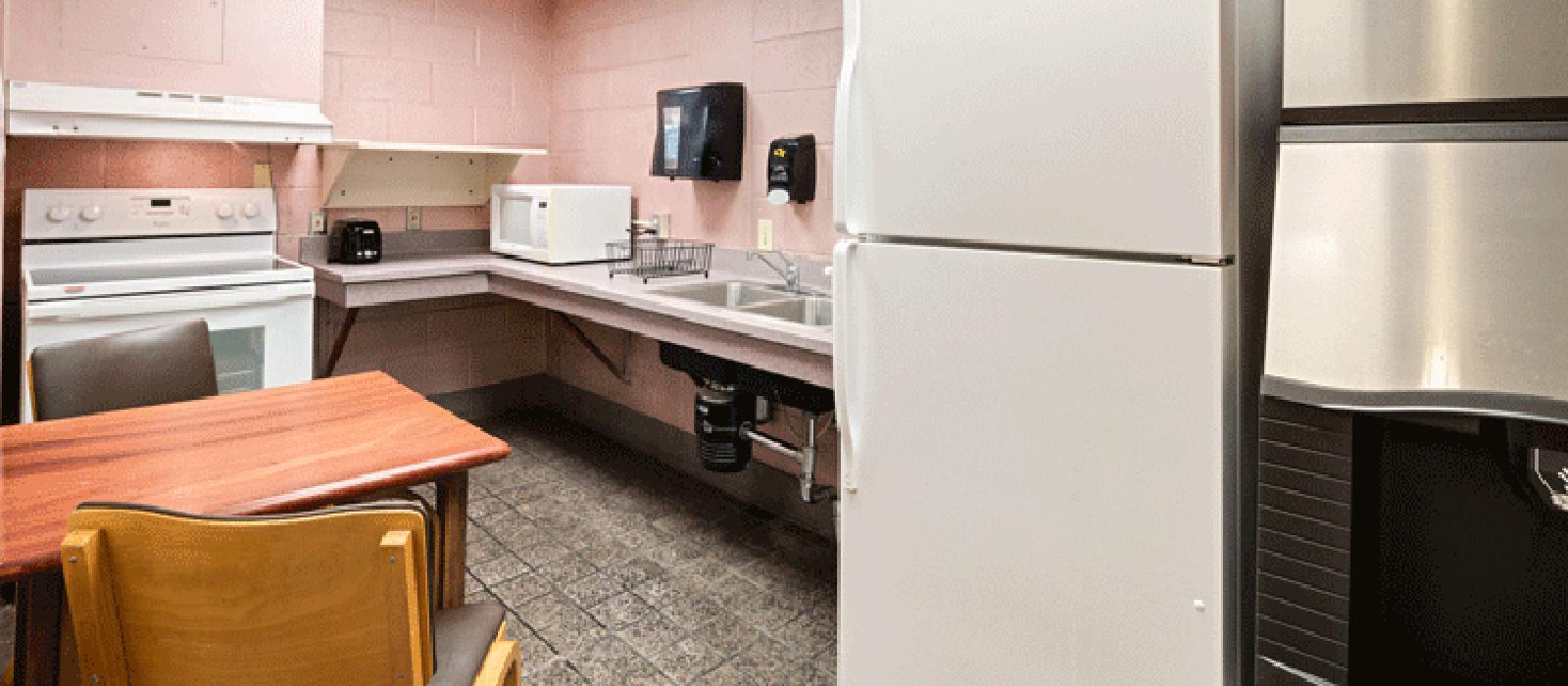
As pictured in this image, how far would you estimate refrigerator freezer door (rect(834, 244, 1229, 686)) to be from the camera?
130 cm

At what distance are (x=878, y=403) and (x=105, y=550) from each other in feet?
4.05

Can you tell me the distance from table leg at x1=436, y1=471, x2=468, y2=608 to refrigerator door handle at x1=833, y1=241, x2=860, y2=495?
0.74 metres

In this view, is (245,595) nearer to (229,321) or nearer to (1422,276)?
(1422,276)

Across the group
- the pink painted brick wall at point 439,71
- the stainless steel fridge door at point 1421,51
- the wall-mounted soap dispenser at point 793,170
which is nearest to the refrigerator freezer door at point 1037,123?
the stainless steel fridge door at point 1421,51

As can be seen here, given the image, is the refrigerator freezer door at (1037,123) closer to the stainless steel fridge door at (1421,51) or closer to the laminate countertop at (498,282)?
the stainless steel fridge door at (1421,51)

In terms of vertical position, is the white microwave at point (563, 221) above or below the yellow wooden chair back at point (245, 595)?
above

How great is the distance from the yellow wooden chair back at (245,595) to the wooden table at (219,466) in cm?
20

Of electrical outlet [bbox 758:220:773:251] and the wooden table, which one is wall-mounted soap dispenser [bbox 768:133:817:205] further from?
the wooden table

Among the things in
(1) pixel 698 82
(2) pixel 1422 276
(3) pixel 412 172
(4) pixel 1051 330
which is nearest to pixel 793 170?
(1) pixel 698 82

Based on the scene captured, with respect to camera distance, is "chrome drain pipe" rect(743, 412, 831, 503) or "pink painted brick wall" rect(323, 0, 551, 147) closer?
"chrome drain pipe" rect(743, 412, 831, 503)

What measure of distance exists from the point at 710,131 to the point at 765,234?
1.49 ft

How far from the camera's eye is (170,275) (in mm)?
3363

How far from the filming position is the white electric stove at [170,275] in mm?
2926

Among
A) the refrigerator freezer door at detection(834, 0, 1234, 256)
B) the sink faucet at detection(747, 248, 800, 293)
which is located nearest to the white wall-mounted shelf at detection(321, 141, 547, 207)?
the sink faucet at detection(747, 248, 800, 293)
